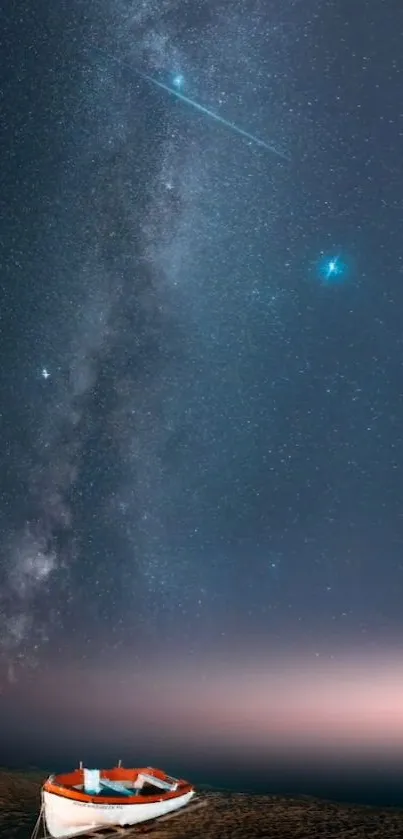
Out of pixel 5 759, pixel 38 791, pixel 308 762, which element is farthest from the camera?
pixel 308 762

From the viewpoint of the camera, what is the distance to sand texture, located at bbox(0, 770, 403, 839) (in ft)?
80.8

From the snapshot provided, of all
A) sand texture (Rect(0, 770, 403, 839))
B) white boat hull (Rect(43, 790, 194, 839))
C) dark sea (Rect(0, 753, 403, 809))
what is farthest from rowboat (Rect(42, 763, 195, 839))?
dark sea (Rect(0, 753, 403, 809))

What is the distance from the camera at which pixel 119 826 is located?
24938mm

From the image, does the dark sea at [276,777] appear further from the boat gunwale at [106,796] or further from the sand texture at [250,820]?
the boat gunwale at [106,796]

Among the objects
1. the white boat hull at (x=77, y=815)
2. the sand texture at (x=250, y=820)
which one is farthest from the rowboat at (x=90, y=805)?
the sand texture at (x=250, y=820)


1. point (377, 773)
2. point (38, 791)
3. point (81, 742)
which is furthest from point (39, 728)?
point (38, 791)

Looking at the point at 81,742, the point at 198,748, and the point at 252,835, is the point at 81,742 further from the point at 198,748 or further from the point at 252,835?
the point at 252,835

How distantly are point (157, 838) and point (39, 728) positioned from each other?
17695 centimetres

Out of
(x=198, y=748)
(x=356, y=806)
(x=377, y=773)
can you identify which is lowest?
(x=198, y=748)

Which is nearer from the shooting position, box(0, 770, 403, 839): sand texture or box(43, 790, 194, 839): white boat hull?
box(43, 790, 194, 839): white boat hull

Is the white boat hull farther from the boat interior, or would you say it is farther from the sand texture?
→ the boat interior

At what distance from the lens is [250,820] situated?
89.1ft

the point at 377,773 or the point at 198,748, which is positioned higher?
the point at 377,773

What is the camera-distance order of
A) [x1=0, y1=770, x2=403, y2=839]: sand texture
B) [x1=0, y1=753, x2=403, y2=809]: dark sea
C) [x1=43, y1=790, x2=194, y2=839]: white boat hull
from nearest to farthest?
[x1=43, y1=790, x2=194, y2=839]: white boat hull
[x1=0, y1=770, x2=403, y2=839]: sand texture
[x1=0, y1=753, x2=403, y2=809]: dark sea
